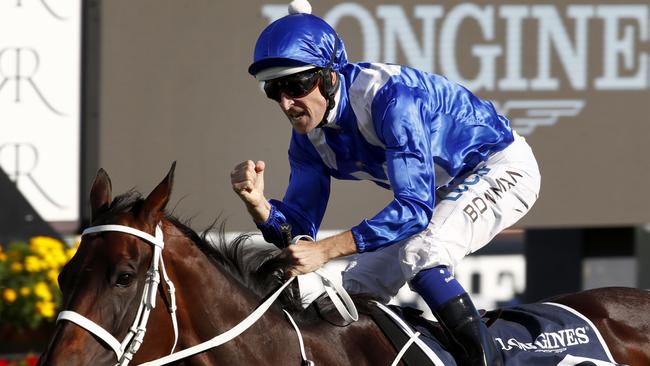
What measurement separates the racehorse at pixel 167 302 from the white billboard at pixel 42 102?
2952mm

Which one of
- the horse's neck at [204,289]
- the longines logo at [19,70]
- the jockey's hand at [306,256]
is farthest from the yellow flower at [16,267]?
the jockey's hand at [306,256]

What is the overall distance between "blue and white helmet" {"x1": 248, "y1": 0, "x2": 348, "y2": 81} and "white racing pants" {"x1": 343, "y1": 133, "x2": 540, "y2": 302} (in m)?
0.53

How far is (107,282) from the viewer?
7.80 feet

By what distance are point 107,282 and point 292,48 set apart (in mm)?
760

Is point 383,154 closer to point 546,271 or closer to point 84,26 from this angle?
point 84,26

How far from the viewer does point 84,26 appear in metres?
5.61

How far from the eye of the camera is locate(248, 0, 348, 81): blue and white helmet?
273 centimetres

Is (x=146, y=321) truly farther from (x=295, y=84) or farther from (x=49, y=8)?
(x=49, y=8)

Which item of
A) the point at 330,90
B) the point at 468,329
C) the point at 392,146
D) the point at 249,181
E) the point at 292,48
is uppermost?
the point at 292,48

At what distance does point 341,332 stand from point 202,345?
455 mm

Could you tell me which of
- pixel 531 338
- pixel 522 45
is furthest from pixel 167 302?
pixel 522 45

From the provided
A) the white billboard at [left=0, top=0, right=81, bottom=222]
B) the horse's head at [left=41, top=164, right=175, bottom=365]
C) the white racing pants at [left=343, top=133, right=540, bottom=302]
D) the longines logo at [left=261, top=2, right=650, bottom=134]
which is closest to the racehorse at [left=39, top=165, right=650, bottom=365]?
the horse's head at [left=41, top=164, right=175, bottom=365]

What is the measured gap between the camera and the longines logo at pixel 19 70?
214 inches

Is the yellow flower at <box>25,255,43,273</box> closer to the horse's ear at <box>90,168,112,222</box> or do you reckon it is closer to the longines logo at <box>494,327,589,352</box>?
the horse's ear at <box>90,168,112,222</box>
